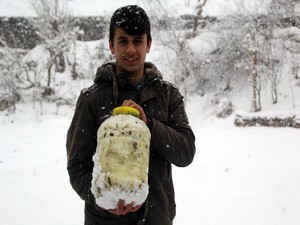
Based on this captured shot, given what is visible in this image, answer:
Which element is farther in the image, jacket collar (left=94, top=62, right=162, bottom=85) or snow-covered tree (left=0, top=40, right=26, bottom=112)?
snow-covered tree (left=0, top=40, right=26, bottom=112)

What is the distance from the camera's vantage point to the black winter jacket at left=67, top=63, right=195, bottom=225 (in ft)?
4.51

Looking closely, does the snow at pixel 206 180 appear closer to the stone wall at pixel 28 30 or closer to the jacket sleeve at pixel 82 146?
the jacket sleeve at pixel 82 146

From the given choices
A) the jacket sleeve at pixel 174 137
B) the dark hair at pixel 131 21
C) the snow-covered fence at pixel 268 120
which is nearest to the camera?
the jacket sleeve at pixel 174 137

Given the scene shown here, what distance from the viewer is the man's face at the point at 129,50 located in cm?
143

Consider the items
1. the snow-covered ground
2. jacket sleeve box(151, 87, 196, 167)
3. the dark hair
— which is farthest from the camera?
the snow-covered ground

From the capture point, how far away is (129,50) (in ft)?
4.64

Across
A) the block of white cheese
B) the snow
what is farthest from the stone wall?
the block of white cheese

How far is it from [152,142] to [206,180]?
4.85m

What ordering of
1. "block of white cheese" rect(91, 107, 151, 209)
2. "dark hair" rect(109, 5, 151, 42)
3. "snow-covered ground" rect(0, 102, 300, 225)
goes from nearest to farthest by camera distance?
"block of white cheese" rect(91, 107, 151, 209) → "dark hair" rect(109, 5, 151, 42) → "snow-covered ground" rect(0, 102, 300, 225)

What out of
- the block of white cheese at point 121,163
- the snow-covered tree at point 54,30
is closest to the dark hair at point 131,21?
the block of white cheese at point 121,163

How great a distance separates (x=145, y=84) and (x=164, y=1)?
18.6m

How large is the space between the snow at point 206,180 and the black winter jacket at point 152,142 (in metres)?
2.89

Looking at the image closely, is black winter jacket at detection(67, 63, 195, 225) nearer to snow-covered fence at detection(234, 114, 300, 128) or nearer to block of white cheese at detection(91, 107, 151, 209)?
block of white cheese at detection(91, 107, 151, 209)

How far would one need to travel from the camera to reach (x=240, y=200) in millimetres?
4910
